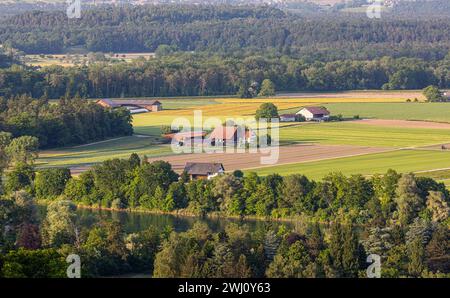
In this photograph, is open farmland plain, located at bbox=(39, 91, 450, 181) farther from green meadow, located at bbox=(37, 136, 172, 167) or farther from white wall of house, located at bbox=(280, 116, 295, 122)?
white wall of house, located at bbox=(280, 116, 295, 122)

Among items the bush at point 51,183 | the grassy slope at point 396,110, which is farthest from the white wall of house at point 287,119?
the bush at point 51,183

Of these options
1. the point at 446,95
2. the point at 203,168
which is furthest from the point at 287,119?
the point at 203,168

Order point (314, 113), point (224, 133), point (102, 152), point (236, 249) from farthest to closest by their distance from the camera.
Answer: point (314, 113) < point (224, 133) < point (102, 152) < point (236, 249)

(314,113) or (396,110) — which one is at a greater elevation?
(314,113)

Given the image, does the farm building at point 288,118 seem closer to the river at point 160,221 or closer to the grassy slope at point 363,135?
the grassy slope at point 363,135

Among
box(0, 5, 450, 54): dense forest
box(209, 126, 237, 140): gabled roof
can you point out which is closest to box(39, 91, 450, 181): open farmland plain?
box(209, 126, 237, 140): gabled roof

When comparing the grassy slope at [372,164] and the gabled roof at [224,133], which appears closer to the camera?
the grassy slope at [372,164]

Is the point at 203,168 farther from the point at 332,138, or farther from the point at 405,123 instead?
the point at 405,123
